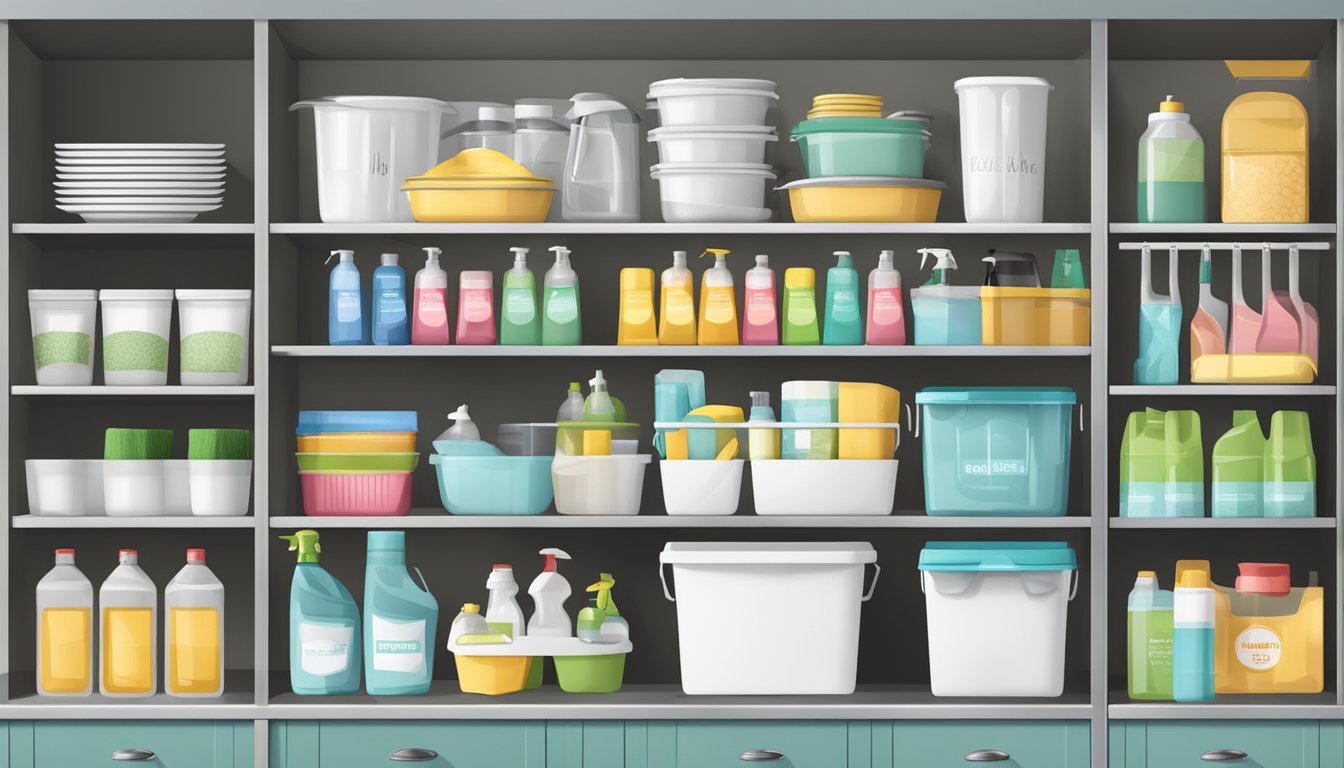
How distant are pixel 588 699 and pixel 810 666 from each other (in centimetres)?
52

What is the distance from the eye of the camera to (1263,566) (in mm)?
3139

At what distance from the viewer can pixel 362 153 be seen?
10.6 ft

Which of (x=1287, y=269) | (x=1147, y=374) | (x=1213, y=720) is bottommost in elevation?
(x=1213, y=720)

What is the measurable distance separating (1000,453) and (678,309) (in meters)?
0.83

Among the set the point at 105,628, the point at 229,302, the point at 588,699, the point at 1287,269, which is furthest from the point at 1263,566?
the point at 105,628

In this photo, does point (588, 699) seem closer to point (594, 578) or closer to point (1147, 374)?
point (594, 578)

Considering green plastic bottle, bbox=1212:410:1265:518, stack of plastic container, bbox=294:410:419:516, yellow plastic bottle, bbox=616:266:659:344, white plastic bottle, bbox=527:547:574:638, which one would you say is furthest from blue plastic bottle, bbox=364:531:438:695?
green plastic bottle, bbox=1212:410:1265:518

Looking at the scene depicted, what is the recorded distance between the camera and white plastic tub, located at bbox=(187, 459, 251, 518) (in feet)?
10.4

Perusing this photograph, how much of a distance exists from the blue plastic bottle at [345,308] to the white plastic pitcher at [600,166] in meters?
0.54

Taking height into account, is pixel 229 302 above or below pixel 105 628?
above

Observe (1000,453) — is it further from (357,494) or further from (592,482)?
(357,494)

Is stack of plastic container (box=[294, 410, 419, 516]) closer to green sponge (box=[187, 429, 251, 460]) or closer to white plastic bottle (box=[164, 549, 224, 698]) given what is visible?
green sponge (box=[187, 429, 251, 460])

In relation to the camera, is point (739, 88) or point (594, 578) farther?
point (594, 578)
